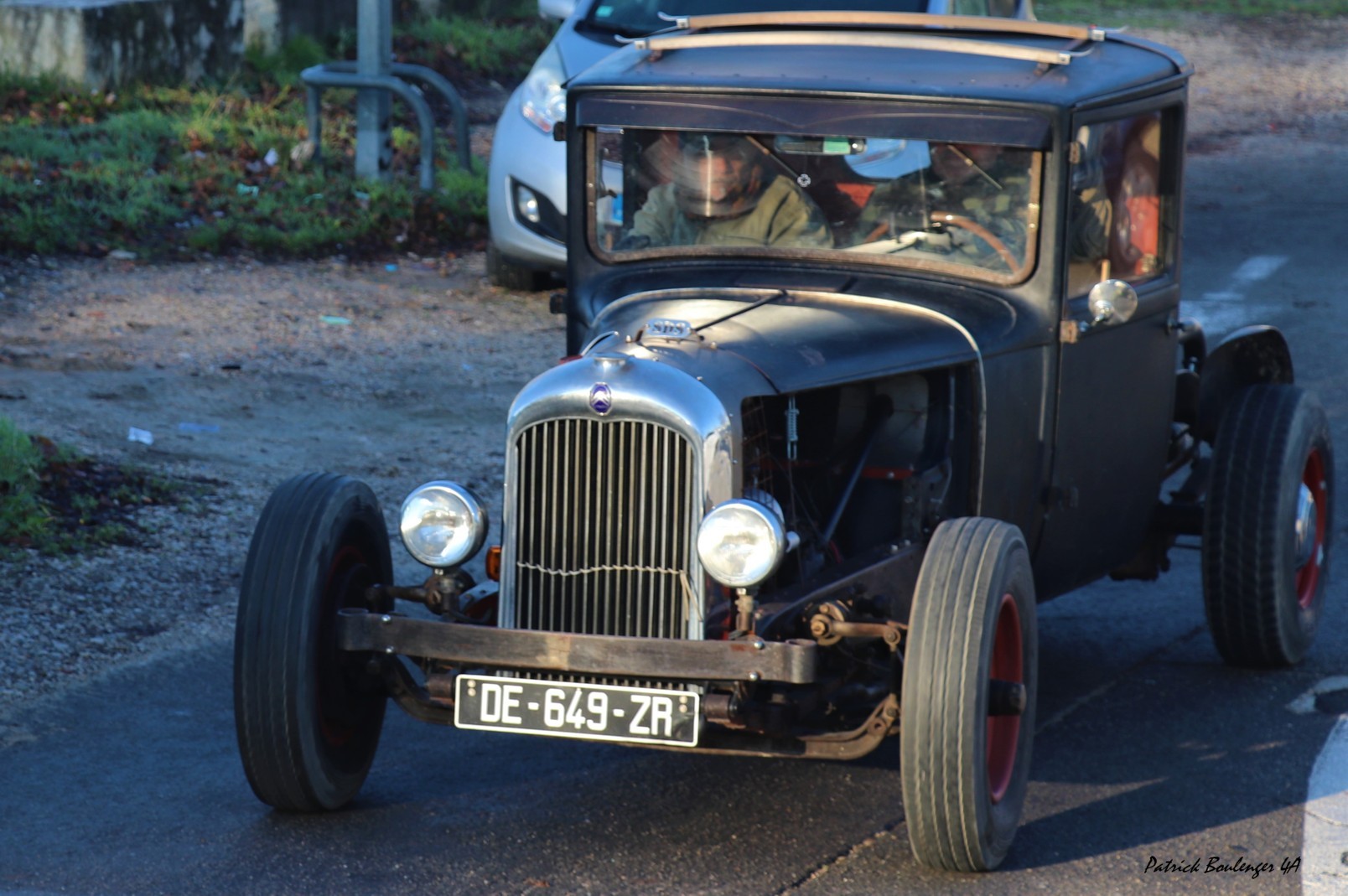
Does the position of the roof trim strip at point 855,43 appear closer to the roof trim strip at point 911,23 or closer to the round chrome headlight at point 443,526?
the roof trim strip at point 911,23

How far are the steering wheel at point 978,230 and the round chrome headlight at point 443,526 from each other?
5.20 ft

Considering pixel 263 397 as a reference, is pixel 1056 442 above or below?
above

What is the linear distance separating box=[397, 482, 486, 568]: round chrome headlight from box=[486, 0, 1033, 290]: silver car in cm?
571

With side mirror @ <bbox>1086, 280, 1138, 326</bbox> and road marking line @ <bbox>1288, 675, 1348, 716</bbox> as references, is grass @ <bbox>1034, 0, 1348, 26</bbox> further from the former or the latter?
side mirror @ <bbox>1086, 280, 1138, 326</bbox>

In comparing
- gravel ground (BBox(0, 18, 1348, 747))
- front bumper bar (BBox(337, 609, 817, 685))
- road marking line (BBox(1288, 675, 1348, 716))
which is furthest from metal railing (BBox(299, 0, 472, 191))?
front bumper bar (BBox(337, 609, 817, 685))

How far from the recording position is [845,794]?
4.96 m

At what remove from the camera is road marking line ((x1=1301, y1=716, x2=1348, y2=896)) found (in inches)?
175

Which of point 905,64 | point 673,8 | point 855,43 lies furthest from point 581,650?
point 673,8

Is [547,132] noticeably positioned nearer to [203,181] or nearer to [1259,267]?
[203,181]

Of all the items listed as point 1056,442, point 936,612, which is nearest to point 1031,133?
point 1056,442

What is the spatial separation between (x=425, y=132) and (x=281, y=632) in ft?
26.9

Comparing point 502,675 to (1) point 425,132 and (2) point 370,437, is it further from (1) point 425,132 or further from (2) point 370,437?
(1) point 425,132

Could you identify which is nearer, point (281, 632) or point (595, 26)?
point (281, 632)

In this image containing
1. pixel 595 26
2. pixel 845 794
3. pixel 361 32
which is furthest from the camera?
pixel 361 32
